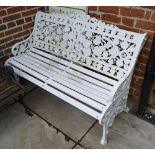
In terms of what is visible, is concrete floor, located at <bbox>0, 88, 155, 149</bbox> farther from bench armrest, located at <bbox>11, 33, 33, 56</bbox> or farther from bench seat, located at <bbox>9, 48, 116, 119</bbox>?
bench armrest, located at <bbox>11, 33, 33, 56</bbox>

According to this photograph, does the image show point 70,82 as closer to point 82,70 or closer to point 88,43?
point 82,70

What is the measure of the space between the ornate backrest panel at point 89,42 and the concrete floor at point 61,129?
2.02ft

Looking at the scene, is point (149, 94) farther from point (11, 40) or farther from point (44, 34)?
point (11, 40)

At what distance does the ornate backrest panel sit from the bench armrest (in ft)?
0.49

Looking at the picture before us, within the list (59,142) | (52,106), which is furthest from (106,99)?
(52,106)

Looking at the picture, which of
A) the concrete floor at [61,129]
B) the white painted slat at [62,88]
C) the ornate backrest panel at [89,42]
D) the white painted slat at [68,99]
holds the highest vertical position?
the ornate backrest panel at [89,42]

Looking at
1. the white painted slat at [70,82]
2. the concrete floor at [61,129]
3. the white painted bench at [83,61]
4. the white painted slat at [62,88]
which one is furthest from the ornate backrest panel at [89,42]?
the concrete floor at [61,129]

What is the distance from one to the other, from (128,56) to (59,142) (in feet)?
3.75

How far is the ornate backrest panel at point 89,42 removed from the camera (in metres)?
2.25

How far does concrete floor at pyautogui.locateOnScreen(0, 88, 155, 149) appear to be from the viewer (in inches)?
92.3

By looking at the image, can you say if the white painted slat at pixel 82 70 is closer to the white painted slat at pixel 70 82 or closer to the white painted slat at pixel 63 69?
the white painted slat at pixel 63 69

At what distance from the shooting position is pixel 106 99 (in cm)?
219

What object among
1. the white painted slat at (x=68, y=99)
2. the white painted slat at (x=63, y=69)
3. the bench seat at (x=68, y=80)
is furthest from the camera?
the white painted slat at (x=63, y=69)

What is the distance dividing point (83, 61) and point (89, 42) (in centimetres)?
23
